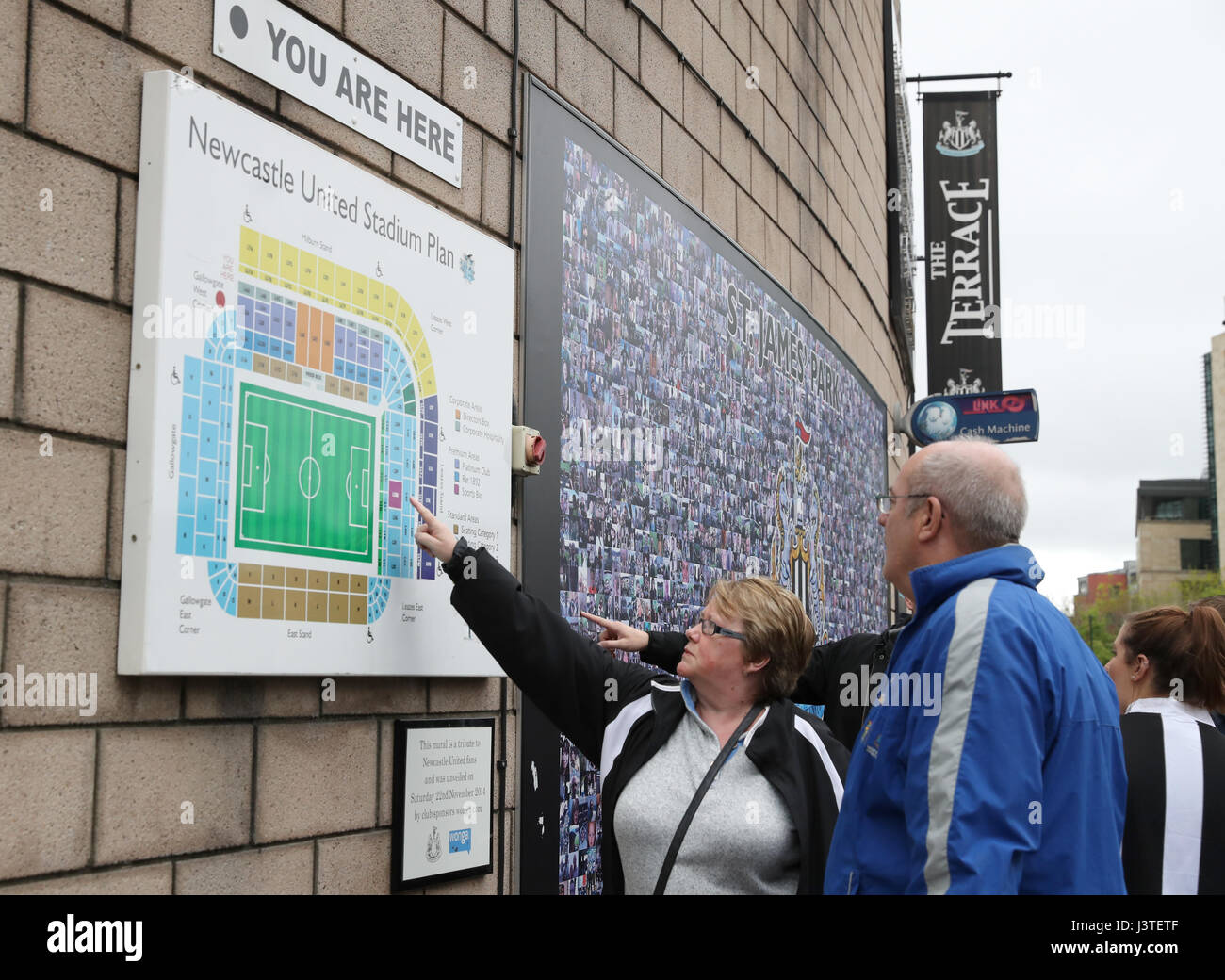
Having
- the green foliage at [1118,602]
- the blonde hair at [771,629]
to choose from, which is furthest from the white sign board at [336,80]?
the green foliage at [1118,602]

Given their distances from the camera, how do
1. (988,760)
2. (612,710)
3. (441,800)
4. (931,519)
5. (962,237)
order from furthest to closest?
(962,237), (441,800), (612,710), (931,519), (988,760)

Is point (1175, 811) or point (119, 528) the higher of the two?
point (119, 528)

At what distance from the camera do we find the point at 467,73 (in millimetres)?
3979

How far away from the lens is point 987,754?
2227 millimetres

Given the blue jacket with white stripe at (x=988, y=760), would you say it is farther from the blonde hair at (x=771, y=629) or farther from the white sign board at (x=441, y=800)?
the white sign board at (x=441, y=800)

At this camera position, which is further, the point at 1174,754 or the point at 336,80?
the point at 1174,754

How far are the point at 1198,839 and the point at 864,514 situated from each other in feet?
21.6

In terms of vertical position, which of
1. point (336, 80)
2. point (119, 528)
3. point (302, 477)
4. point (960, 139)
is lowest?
point (119, 528)

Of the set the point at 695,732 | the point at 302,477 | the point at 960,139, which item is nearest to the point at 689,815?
the point at 695,732

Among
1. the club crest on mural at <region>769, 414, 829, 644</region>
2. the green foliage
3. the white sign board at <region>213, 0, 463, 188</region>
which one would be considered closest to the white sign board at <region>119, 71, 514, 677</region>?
the white sign board at <region>213, 0, 463, 188</region>

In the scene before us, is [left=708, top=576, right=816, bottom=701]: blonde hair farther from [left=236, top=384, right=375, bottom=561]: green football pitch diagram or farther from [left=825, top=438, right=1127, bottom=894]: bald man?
[left=236, top=384, right=375, bottom=561]: green football pitch diagram

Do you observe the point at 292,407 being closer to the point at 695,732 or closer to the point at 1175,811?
the point at 695,732

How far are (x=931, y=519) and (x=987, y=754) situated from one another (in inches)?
23.6

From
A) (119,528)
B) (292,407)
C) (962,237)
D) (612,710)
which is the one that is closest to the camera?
(119,528)
